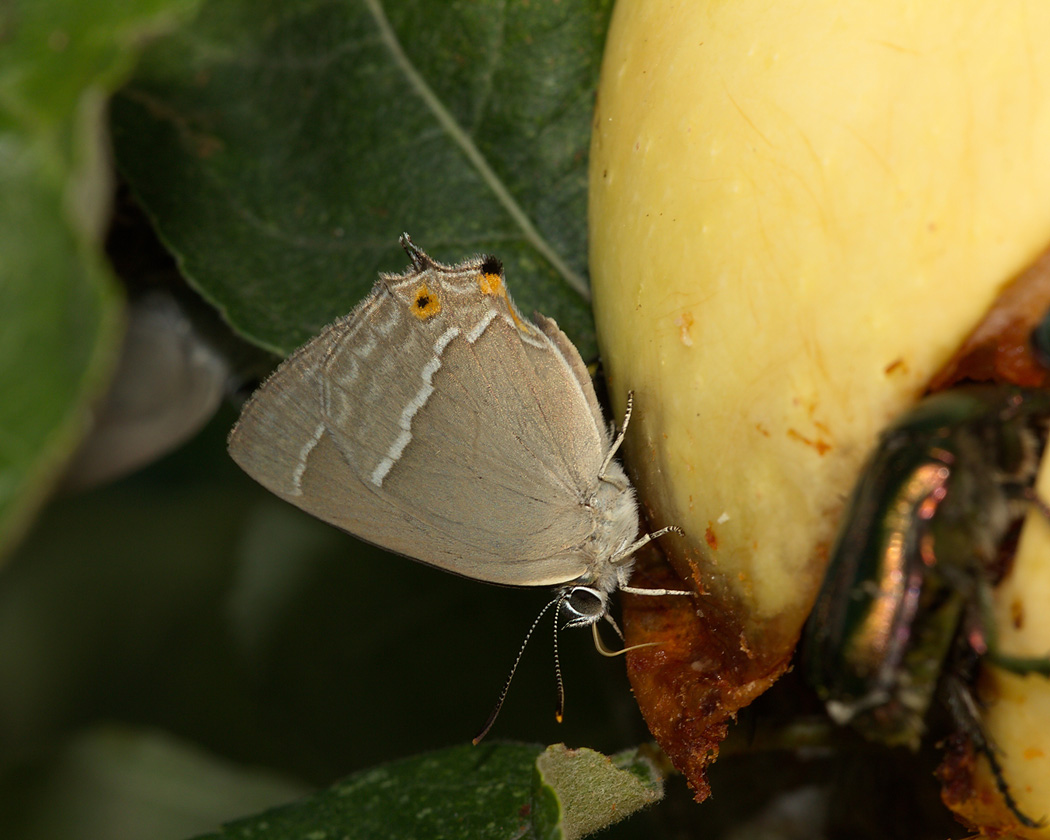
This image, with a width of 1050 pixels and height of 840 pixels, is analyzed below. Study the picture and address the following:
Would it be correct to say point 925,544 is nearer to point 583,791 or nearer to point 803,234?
point 803,234

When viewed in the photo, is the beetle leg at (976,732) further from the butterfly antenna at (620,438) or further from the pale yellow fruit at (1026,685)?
the butterfly antenna at (620,438)

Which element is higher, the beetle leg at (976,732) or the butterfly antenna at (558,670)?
the beetle leg at (976,732)

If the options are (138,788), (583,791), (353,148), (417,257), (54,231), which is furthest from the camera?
(138,788)

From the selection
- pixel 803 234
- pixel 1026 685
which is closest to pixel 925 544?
pixel 1026 685

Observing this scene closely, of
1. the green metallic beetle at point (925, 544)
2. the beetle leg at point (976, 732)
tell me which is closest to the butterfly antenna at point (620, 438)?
the green metallic beetle at point (925, 544)

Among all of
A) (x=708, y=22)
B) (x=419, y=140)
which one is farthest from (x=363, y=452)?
(x=708, y=22)

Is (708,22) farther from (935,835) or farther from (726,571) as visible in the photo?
(935,835)

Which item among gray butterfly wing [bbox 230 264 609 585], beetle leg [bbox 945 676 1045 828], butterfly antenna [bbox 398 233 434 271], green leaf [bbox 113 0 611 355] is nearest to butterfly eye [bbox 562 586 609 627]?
gray butterfly wing [bbox 230 264 609 585]
